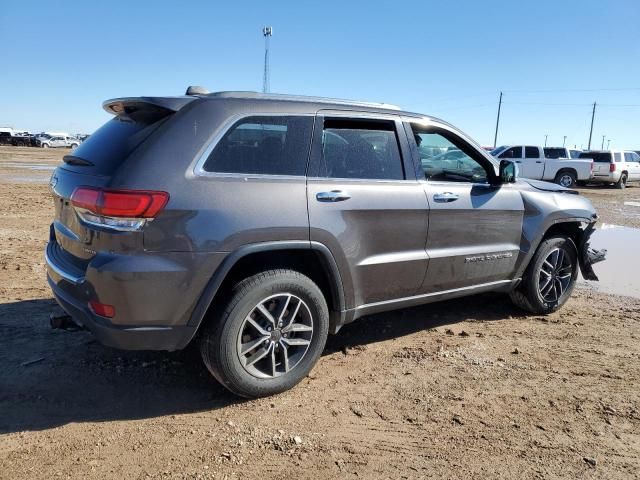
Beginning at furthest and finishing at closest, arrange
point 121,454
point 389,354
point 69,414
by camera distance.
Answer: point 389,354 → point 69,414 → point 121,454

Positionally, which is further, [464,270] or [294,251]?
[464,270]

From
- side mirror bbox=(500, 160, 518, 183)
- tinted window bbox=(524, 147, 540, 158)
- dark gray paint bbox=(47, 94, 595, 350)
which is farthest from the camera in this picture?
tinted window bbox=(524, 147, 540, 158)

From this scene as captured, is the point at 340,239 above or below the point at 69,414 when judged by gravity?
above

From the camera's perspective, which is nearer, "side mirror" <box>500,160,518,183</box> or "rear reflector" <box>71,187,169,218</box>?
"rear reflector" <box>71,187,169,218</box>

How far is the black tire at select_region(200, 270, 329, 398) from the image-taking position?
10.2 feet

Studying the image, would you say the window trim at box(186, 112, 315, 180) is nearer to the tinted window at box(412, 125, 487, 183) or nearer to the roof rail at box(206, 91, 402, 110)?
the roof rail at box(206, 91, 402, 110)

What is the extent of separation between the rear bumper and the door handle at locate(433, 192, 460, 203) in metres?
2.13

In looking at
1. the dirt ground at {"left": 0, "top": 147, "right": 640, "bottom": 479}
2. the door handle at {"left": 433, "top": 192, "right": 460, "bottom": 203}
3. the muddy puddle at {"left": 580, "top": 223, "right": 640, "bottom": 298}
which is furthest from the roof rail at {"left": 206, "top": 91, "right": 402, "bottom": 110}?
the muddy puddle at {"left": 580, "top": 223, "right": 640, "bottom": 298}

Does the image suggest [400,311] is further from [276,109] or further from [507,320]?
[276,109]

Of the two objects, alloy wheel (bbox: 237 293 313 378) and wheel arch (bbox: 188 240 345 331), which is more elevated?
wheel arch (bbox: 188 240 345 331)

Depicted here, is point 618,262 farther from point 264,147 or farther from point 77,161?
point 77,161

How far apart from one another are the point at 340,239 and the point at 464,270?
141 centimetres

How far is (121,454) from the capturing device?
9.03 ft

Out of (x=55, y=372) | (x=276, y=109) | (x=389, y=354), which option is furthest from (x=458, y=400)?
(x=55, y=372)
